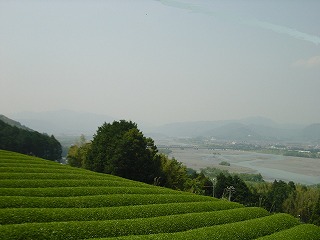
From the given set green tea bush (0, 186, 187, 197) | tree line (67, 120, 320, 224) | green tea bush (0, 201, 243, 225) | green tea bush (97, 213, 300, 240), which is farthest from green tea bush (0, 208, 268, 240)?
tree line (67, 120, 320, 224)

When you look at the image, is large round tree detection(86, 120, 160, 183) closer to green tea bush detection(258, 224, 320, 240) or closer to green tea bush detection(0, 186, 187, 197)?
green tea bush detection(0, 186, 187, 197)

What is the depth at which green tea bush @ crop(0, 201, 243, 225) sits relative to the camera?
51.3ft

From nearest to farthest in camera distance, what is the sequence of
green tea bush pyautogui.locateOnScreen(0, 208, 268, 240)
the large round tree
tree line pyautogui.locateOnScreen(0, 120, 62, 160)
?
green tea bush pyautogui.locateOnScreen(0, 208, 268, 240), the large round tree, tree line pyautogui.locateOnScreen(0, 120, 62, 160)

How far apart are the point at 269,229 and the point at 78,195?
13.4 meters

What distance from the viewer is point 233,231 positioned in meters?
18.0

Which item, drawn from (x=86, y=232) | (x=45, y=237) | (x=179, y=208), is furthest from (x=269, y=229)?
(x=45, y=237)

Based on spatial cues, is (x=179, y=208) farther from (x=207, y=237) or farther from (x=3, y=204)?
(x=3, y=204)

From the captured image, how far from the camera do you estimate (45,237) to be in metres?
13.7

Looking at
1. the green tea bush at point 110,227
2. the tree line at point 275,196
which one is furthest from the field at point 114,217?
the tree line at point 275,196

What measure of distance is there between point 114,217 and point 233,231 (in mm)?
6907

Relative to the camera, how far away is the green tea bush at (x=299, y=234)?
1835cm

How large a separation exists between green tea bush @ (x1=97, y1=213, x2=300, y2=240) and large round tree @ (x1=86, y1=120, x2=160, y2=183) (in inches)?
1126

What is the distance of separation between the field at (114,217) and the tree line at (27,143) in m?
61.9

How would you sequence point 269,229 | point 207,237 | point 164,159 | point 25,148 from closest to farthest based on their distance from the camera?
point 207,237
point 269,229
point 164,159
point 25,148
